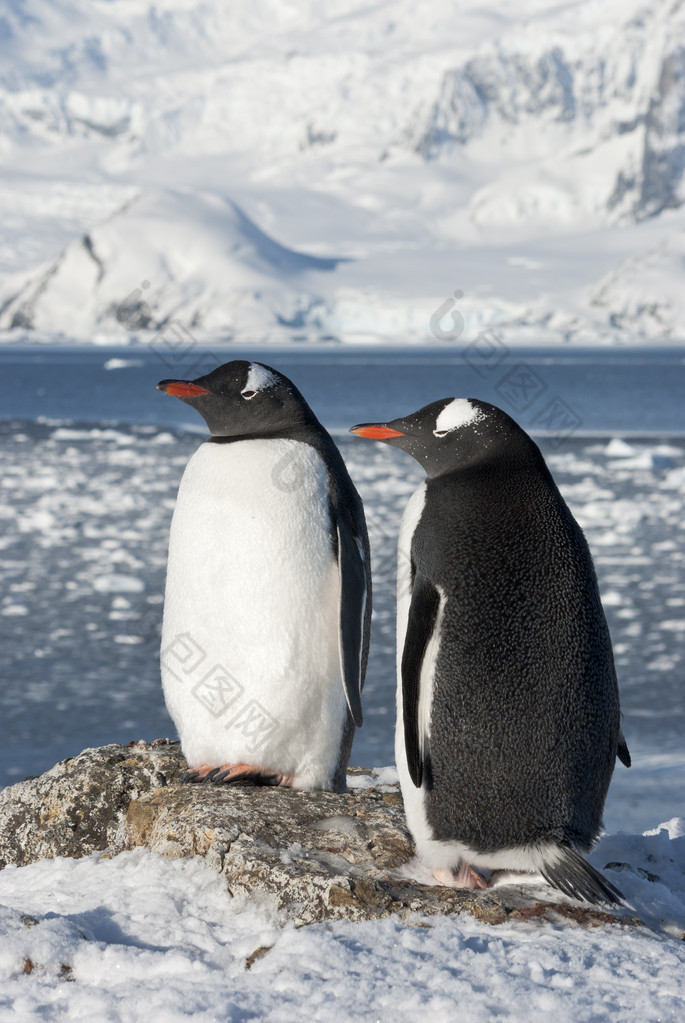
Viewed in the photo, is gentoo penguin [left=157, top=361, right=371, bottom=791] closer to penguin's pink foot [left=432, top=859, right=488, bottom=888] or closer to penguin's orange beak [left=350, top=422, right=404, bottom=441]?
penguin's orange beak [left=350, top=422, right=404, bottom=441]

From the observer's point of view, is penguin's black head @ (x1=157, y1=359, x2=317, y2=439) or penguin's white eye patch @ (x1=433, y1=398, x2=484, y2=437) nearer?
penguin's white eye patch @ (x1=433, y1=398, x2=484, y2=437)

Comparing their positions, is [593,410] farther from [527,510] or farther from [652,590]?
[527,510]

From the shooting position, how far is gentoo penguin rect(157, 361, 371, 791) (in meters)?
3.11

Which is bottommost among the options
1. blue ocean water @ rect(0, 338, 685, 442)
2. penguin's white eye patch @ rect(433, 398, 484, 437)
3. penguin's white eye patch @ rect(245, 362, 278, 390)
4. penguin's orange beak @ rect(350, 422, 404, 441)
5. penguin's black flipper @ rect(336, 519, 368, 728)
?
blue ocean water @ rect(0, 338, 685, 442)

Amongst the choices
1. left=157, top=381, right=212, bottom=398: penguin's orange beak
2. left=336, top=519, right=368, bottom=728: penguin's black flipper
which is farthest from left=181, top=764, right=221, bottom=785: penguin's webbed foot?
left=157, top=381, right=212, bottom=398: penguin's orange beak

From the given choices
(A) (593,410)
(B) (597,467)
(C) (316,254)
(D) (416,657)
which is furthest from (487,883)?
(C) (316,254)

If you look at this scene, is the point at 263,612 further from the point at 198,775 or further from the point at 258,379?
the point at 258,379

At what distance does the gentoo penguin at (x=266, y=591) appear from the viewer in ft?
10.2

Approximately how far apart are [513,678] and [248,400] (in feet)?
3.75

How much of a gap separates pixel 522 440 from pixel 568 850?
0.97 m

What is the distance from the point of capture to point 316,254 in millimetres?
160125

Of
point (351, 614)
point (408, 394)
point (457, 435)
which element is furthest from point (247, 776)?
point (408, 394)

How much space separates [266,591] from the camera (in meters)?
3.10

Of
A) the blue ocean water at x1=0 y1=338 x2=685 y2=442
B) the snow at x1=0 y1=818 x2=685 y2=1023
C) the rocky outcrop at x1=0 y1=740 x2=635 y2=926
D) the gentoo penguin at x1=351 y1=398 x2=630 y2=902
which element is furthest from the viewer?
the blue ocean water at x1=0 y1=338 x2=685 y2=442
